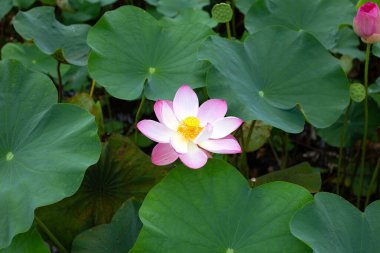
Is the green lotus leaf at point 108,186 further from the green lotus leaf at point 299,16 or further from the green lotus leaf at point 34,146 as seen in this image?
the green lotus leaf at point 299,16

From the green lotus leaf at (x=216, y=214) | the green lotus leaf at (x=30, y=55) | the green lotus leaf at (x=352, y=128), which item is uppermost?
the green lotus leaf at (x=216, y=214)

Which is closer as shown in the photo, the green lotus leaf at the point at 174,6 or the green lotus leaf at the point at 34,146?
the green lotus leaf at the point at 34,146

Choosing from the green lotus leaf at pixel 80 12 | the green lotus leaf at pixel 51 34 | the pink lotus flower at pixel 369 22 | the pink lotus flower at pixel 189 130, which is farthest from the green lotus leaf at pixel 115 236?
the green lotus leaf at pixel 80 12

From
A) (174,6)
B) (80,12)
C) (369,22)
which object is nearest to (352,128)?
(369,22)

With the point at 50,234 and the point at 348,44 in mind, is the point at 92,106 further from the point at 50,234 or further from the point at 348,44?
the point at 348,44

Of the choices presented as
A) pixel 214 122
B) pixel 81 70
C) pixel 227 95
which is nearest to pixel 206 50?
pixel 227 95

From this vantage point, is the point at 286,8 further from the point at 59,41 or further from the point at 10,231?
the point at 10,231

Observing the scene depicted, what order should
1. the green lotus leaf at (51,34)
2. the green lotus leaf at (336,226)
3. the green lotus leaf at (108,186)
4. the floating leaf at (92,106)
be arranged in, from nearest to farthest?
the green lotus leaf at (336,226) → the green lotus leaf at (108,186) → the floating leaf at (92,106) → the green lotus leaf at (51,34)
